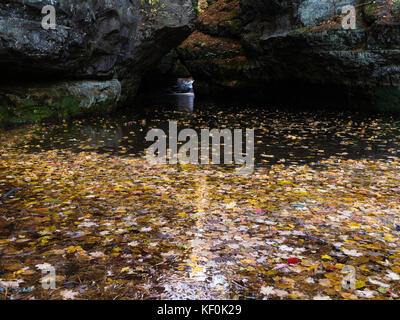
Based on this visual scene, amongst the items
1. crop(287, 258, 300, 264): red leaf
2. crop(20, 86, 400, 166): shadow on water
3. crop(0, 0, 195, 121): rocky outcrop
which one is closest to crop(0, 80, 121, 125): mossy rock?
crop(0, 0, 195, 121): rocky outcrop

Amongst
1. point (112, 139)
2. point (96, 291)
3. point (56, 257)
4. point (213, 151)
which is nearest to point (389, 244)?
point (96, 291)

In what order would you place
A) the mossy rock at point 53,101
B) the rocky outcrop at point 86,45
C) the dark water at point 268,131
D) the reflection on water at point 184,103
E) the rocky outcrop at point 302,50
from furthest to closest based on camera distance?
the reflection on water at point 184,103 → the rocky outcrop at point 302,50 → the mossy rock at point 53,101 → the rocky outcrop at point 86,45 → the dark water at point 268,131

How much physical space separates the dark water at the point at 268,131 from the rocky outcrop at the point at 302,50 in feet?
6.02

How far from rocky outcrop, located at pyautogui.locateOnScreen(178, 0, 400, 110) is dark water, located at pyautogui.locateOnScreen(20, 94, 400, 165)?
1836mm

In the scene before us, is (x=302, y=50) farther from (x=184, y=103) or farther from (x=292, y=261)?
(x=292, y=261)

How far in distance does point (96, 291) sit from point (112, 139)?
7749 mm

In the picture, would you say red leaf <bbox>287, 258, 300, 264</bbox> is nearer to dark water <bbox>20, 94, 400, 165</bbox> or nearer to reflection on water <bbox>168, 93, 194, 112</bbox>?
dark water <bbox>20, 94, 400, 165</bbox>

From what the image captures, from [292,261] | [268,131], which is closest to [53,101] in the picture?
[268,131]

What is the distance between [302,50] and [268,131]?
22.4 feet

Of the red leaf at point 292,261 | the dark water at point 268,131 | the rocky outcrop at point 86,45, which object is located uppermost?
the rocky outcrop at point 86,45

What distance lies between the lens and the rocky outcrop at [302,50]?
13.6 metres

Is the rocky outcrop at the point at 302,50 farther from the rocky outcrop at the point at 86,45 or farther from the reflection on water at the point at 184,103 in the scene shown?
the rocky outcrop at the point at 86,45

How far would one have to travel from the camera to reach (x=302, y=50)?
1574 cm

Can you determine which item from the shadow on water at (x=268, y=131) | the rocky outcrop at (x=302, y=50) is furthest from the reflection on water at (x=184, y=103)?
the rocky outcrop at (x=302, y=50)
